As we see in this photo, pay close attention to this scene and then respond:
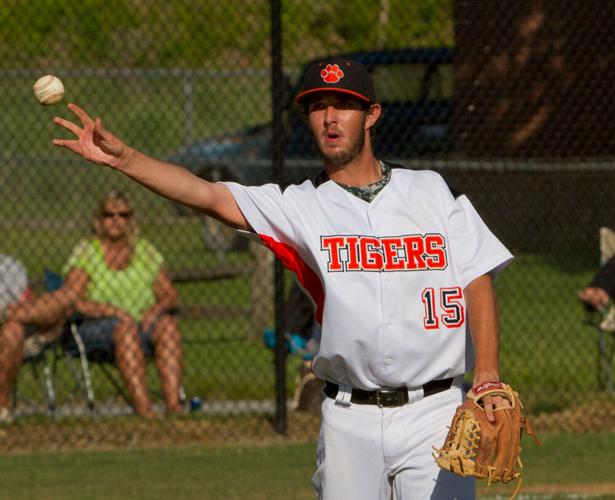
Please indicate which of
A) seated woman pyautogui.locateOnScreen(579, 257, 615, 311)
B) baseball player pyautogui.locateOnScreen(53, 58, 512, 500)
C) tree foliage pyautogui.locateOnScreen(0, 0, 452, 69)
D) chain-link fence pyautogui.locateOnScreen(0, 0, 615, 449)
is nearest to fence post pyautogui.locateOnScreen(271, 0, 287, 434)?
chain-link fence pyautogui.locateOnScreen(0, 0, 615, 449)

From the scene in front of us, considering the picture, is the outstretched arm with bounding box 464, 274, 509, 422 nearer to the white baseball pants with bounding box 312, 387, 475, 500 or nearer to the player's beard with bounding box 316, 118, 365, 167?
the white baseball pants with bounding box 312, 387, 475, 500

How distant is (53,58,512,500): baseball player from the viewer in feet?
13.0

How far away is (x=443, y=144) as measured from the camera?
437 inches

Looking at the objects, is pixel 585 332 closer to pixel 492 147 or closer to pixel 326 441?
pixel 492 147

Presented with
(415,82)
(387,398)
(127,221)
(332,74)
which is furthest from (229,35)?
(387,398)

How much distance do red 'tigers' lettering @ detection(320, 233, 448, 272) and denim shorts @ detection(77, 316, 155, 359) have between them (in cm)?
A: 422

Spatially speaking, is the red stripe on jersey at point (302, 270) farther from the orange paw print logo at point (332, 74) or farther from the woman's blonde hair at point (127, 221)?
the woman's blonde hair at point (127, 221)

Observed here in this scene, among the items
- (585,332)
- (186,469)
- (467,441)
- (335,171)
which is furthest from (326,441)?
(585,332)

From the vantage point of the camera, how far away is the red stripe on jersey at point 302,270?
164 inches

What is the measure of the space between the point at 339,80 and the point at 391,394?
1.00m

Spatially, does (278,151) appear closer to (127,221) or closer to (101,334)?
(127,221)

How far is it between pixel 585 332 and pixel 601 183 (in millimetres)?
1357

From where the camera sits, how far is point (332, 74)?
4156 millimetres

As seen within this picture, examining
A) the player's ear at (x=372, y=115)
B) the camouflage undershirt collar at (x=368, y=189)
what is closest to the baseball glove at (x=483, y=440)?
the camouflage undershirt collar at (x=368, y=189)
